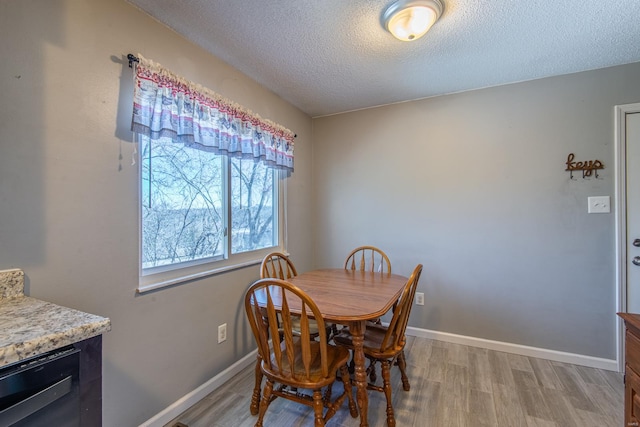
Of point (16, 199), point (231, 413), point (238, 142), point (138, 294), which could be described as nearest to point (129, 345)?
point (138, 294)

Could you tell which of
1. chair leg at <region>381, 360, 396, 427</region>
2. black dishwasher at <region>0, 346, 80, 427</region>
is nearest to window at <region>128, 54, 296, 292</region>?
black dishwasher at <region>0, 346, 80, 427</region>

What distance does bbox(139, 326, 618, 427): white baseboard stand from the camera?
5.42 ft

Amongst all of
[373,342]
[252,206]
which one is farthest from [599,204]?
[252,206]

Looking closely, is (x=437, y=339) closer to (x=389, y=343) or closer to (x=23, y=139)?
(x=389, y=343)

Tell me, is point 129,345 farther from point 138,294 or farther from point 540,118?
point 540,118

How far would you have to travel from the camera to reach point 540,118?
235 cm

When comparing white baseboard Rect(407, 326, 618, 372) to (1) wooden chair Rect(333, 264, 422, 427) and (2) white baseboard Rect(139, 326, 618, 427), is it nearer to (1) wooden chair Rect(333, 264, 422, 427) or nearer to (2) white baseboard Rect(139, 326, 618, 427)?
(2) white baseboard Rect(139, 326, 618, 427)

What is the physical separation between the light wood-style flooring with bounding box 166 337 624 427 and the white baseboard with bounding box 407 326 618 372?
6cm

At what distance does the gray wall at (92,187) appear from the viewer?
111 centimetres

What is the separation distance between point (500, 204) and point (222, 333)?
2530 mm

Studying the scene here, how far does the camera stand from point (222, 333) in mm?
2023

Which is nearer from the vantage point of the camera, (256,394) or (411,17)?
(411,17)

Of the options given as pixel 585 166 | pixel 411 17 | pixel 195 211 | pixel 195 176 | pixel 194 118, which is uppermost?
pixel 411 17

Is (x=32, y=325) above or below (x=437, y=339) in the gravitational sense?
above
